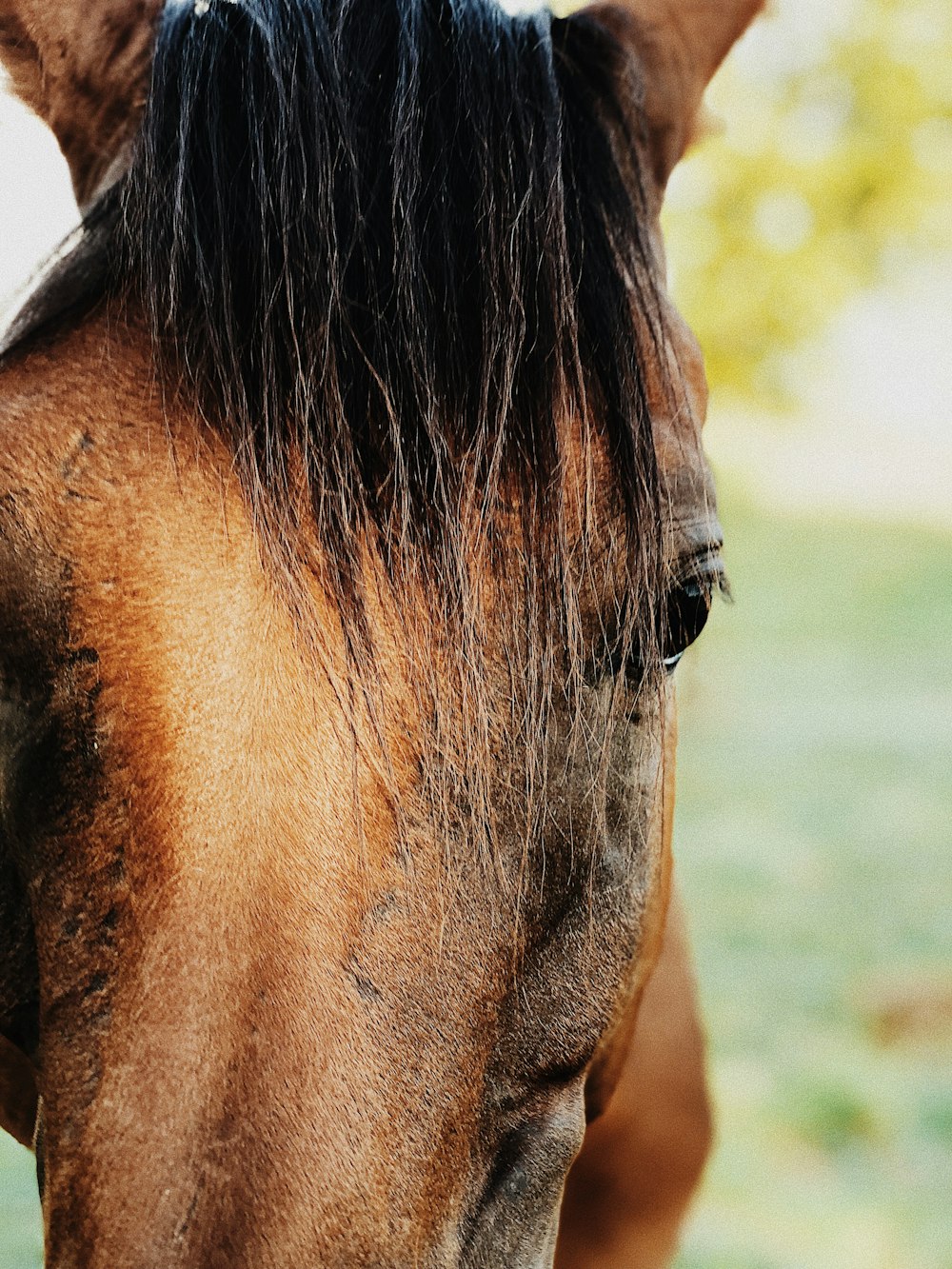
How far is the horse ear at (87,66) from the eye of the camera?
1.14m

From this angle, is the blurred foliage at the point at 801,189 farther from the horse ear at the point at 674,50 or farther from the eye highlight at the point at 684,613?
the eye highlight at the point at 684,613

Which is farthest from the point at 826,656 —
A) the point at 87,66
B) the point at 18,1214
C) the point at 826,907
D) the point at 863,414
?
the point at 87,66

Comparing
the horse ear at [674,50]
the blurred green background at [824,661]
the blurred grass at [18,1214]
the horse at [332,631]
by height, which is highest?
the blurred green background at [824,661]

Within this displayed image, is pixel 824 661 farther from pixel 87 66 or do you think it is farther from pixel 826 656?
pixel 87 66

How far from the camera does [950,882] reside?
5328mm

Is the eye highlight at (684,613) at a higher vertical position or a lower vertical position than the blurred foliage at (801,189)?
lower

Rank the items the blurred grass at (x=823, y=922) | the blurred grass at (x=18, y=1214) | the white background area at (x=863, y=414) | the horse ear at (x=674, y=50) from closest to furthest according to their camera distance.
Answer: the horse ear at (x=674, y=50) → the blurred grass at (x=18, y=1214) → the blurred grass at (x=823, y=922) → the white background area at (x=863, y=414)

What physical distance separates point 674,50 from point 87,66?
64 cm

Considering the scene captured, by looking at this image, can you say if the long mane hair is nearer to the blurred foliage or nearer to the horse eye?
the horse eye

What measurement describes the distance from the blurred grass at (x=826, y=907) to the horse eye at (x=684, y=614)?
61 cm

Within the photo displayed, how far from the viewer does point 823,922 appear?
16.3ft

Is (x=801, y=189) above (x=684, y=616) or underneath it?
above

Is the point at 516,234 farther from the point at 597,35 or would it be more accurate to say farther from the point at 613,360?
the point at 597,35

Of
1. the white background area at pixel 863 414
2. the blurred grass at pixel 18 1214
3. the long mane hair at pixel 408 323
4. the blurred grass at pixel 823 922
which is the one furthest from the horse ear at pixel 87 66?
the white background area at pixel 863 414
